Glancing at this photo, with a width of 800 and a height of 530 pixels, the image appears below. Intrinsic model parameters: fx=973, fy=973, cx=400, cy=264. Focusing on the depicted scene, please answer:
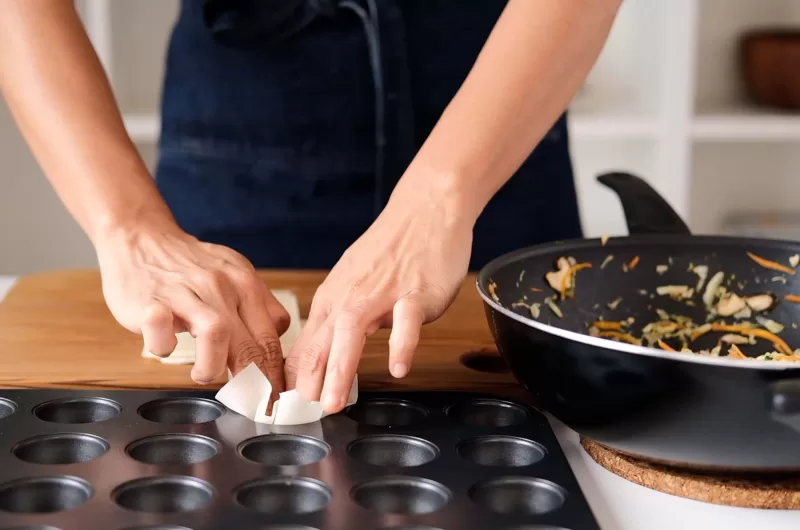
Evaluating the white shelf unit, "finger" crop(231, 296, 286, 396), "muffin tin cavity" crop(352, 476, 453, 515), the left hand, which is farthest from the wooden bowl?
"muffin tin cavity" crop(352, 476, 453, 515)

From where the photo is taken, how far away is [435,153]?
0.79m

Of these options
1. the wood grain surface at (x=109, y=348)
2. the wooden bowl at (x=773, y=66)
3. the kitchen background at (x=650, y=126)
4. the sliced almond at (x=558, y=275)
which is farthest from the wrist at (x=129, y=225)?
the wooden bowl at (x=773, y=66)

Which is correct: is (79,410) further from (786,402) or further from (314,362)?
(786,402)

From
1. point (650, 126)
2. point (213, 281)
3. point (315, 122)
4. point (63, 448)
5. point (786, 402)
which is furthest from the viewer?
point (650, 126)

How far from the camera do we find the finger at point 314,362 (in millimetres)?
668

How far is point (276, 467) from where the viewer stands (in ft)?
1.96

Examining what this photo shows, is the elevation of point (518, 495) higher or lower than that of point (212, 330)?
lower

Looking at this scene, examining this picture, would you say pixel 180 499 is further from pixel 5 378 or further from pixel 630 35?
pixel 630 35

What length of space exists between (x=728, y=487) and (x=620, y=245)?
27cm

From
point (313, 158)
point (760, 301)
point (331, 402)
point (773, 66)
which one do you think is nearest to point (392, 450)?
point (331, 402)

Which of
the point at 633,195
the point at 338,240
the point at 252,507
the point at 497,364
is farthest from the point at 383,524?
the point at 338,240

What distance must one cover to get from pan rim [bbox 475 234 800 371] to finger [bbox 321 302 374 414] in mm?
90

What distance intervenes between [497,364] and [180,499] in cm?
34

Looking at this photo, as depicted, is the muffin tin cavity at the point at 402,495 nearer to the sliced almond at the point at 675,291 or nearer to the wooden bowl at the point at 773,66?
the sliced almond at the point at 675,291
